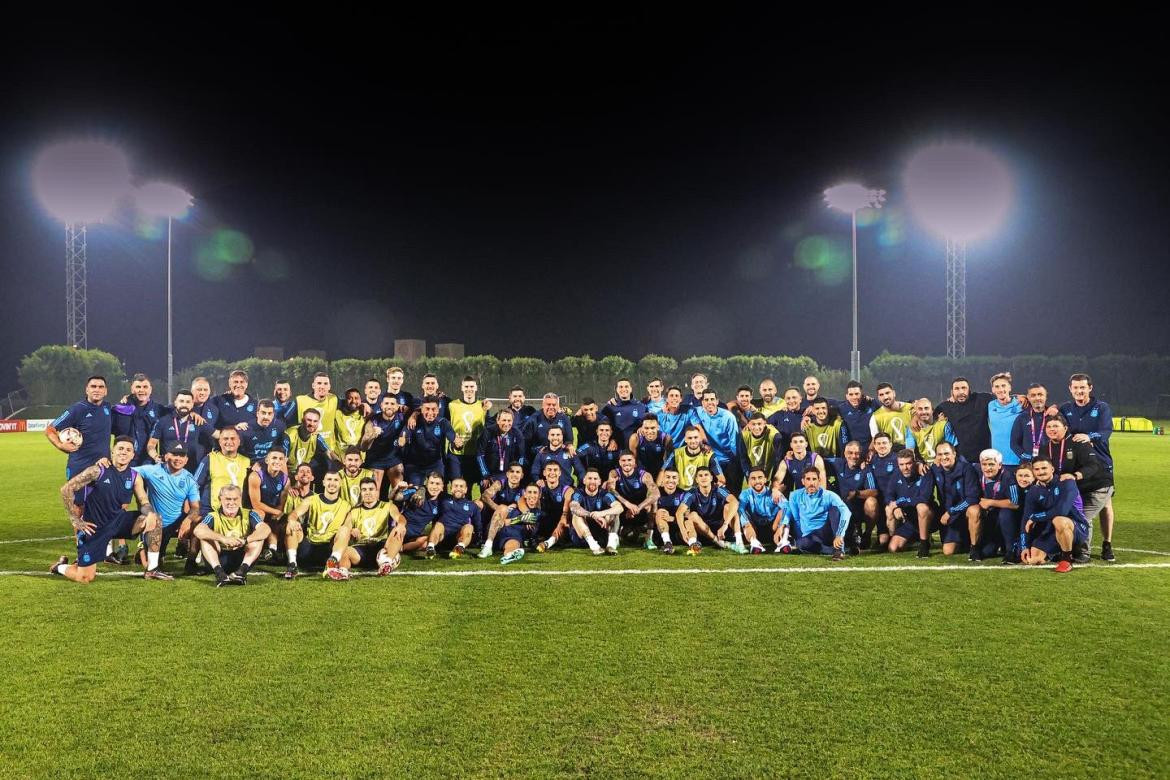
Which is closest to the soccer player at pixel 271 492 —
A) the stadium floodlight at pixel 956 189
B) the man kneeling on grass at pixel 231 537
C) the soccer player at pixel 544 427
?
the man kneeling on grass at pixel 231 537

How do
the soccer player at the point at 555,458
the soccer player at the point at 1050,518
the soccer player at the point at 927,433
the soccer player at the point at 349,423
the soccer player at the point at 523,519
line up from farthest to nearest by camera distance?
the soccer player at the point at 349,423
the soccer player at the point at 555,458
the soccer player at the point at 927,433
the soccer player at the point at 523,519
the soccer player at the point at 1050,518

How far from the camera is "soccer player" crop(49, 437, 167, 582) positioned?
22.0ft

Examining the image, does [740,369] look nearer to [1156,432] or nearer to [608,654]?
[1156,432]

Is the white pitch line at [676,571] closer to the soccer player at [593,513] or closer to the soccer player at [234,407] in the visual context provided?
the soccer player at [593,513]

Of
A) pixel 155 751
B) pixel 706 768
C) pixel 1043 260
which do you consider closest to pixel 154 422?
pixel 155 751

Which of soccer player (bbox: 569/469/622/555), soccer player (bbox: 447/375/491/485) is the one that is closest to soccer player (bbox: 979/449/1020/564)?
soccer player (bbox: 569/469/622/555)

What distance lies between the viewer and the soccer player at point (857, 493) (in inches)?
313

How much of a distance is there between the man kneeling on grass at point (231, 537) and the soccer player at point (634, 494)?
11.1ft

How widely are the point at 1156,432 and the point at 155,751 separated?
1250 inches

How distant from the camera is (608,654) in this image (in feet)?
15.0

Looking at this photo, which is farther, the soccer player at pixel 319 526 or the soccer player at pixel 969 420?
the soccer player at pixel 969 420

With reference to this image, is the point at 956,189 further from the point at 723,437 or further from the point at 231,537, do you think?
the point at 231,537

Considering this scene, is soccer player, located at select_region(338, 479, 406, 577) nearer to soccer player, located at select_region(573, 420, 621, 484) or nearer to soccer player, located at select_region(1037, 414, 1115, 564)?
soccer player, located at select_region(573, 420, 621, 484)

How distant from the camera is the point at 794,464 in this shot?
823 centimetres
